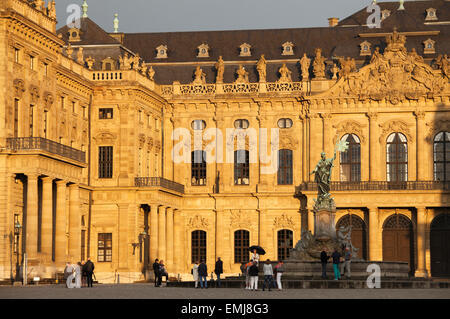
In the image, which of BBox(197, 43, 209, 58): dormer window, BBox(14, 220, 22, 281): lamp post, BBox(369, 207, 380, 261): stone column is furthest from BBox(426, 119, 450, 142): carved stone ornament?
BBox(14, 220, 22, 281): lamp post

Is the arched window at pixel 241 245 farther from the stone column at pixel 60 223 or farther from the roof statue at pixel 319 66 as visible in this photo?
the stone column at pixel 60 223

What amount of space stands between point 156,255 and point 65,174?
14.5 m

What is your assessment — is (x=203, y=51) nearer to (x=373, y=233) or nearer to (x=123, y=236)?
(x=123, y=236)

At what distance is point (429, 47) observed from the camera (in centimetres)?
7669

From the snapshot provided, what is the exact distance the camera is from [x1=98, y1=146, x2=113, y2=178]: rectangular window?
71.1 meters

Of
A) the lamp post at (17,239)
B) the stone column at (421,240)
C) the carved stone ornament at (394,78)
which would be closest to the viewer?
the lamp post at (17,239)

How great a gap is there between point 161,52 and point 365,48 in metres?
15.4

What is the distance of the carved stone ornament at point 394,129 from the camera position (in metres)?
75.3

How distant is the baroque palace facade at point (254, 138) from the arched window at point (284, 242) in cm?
9

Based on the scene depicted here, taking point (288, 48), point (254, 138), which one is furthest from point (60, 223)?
point (288, 48)

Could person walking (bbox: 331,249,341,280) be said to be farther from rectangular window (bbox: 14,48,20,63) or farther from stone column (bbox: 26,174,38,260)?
rectangular window (bbox: 14,48,20,63)

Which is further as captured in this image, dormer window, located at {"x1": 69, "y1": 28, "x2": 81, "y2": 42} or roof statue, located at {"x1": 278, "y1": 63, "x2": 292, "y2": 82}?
roof statue, located at {"x1": 278, "y1": 63, "x2": 292, "y2": 82}

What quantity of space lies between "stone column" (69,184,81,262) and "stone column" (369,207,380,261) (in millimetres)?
21451

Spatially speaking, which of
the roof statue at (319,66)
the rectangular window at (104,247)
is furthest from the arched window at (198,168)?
the rectangular window at (104,247)
